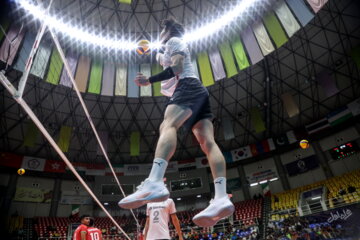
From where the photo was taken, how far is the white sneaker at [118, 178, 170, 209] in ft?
7.10

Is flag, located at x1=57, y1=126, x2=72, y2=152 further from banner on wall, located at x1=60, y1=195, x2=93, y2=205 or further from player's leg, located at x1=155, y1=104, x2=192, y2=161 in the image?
player's leg, located at x1=155, y1=104, x2=192, y2=161

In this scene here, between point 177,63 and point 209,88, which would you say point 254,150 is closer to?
point 209,88

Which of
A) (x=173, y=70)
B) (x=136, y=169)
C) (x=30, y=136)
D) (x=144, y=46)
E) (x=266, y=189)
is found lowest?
(x=173, y=70)

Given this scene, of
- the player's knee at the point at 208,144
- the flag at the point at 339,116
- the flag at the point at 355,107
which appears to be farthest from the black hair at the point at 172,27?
the flag at the point at 339,116

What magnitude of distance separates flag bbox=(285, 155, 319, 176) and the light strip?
17.1 m

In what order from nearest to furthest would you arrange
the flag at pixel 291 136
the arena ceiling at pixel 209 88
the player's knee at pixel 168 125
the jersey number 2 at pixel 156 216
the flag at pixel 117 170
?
the player's knee at pixel 168 125
the jersey number 2 at pixel 156 216
the arena ceiling at pixel 209 88
the flag at pixel 291 136
the flag at pixel 117 170

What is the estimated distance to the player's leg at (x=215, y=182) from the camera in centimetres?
239

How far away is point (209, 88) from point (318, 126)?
1127cm

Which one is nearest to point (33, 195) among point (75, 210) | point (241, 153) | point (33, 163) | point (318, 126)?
point (33, 163)

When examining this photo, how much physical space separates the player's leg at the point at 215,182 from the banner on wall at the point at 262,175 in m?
28.1

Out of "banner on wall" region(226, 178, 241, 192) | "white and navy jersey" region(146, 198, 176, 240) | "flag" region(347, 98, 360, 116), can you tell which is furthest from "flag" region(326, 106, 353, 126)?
"white and navy jersey" region(146, 198, 176, 240)

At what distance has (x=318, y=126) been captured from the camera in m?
24.5

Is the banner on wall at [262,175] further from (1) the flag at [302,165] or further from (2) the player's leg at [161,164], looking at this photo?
(2) the player's leg at [161,164]

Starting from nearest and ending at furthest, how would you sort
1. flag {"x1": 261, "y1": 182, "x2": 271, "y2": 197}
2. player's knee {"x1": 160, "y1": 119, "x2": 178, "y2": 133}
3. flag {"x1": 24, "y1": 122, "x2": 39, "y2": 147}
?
player's knee {"x1": 160, "y1": 119, "x2": 178, "y2": 133}, flag {"x1": 24, "y1": 122, "x2": 39, "y2": 147}, flag {"x1": 261, "y1": 182, "x2": 271, "y2": 197}
